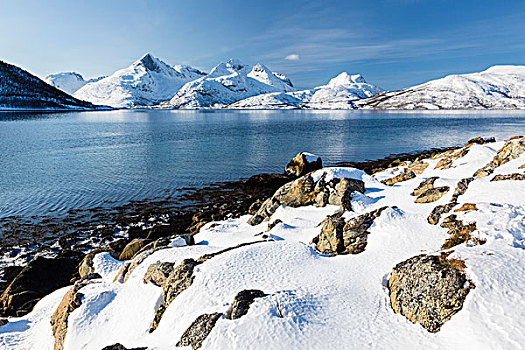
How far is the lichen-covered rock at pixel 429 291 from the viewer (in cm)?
709

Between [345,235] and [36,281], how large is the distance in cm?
1539

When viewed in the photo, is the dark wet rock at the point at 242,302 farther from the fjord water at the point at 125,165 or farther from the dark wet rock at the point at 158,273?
the fjord water at the point at 125,165

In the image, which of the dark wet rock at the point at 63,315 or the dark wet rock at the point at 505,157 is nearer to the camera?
the dark wet rock at the point at 63,315

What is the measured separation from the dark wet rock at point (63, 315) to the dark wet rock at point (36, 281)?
3.20 meters

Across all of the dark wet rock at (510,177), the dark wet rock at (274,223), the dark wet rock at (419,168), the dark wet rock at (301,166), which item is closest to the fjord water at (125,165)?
the dark wet rock at (301,166)

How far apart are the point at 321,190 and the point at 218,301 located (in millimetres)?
13048

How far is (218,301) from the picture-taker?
27.5ft

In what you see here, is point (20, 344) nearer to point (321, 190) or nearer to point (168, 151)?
point (321, 190)

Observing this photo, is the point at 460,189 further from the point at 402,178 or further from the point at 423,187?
the point at 402,178

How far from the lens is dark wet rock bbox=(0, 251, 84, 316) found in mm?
12578

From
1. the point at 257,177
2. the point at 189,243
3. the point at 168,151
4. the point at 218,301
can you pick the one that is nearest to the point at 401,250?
the point at 218,301

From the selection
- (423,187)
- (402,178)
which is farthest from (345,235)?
(402,178)

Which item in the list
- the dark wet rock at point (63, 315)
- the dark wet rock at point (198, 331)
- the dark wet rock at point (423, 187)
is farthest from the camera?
the dark wet rock at point (423, 187)

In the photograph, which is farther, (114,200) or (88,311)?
(114,200)
